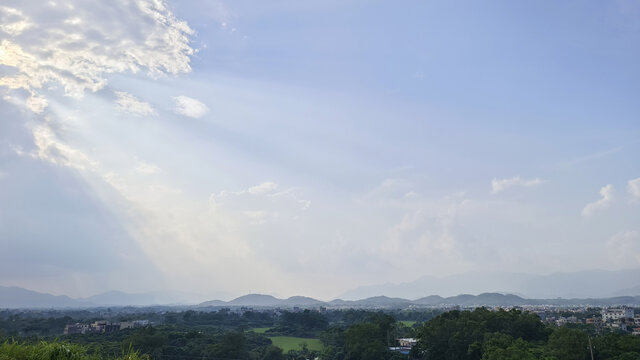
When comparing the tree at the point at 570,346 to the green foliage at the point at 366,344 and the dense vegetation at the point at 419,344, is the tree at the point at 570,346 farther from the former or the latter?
the green foliage at the point at 366,344

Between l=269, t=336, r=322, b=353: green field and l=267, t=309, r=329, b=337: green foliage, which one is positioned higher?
l=267, t=309, r=329, b=337: green foliage

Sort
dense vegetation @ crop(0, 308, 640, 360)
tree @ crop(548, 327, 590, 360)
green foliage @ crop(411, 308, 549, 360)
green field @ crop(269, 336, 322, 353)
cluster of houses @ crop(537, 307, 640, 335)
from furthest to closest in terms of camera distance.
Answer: cluster of houses @ crop(537, 307, 640, 335), green field @ crop(269, 336, 322, 353), green foliage @ crop(411, 308, 549, 360), tree @ crop(548, 327, 590, 360), dense vegetation @ crop(0, 308, 640, 360)

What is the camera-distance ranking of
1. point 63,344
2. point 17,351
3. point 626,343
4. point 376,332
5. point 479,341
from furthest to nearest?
point 376,332
point 479,341
point 626,343
point 63,344
point 17,351

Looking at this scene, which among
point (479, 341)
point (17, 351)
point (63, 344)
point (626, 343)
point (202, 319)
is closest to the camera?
point (17, 351)

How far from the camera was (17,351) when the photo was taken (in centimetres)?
1111

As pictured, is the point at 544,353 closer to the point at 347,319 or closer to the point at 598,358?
the point at 598,358

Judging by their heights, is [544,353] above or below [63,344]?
below

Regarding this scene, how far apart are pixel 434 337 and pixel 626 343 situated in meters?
15.1

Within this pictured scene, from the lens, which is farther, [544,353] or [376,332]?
[376,332]

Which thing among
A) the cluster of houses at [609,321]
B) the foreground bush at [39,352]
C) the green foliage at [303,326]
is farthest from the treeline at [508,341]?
the green foliage at [303,326]

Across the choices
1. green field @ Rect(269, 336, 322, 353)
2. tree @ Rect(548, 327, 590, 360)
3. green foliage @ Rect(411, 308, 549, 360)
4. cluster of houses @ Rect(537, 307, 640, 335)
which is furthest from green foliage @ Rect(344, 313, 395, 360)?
cluster of houses @ Rect(537, 307, 640, 335)

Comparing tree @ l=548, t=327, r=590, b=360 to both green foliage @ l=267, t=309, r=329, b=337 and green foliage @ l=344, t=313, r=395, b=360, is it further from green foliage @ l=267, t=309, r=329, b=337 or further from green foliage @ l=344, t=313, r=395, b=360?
green foliage @ l=267, t=309, r=329, b=337

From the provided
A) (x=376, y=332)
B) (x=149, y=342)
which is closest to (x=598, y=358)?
(x=376, y=332)

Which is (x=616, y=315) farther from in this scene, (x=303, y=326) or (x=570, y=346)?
(x=570, y=346)
